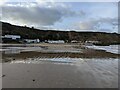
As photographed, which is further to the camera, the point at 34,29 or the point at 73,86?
the point at 34,29

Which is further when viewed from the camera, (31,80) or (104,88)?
(31,80)

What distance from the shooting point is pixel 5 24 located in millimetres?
171750

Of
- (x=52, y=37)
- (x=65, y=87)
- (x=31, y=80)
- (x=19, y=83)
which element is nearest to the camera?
(x=65, y=87)

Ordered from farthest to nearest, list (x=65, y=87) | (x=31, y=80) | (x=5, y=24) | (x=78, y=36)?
(x=78, y=36), (x=5, y=24), (x=31, y=80), (x=65, y=87)

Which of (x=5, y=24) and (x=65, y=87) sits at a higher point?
(x=5, y=24)

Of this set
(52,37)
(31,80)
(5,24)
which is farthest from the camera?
(5,24)

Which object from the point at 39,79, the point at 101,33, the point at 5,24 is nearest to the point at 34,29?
the point at 5,24

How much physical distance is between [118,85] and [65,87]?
215 centimetres

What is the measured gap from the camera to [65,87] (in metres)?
8.72

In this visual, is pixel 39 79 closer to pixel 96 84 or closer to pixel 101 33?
pixel 96 84

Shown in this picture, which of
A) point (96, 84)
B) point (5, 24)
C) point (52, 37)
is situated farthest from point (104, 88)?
point (5, 24)

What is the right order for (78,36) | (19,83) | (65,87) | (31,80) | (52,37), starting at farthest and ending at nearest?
1. (78,36)
2. (52,37)
3. (31,80)
4. (19,83)
5. (65,87)

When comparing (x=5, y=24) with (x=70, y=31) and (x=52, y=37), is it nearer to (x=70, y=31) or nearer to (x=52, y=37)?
(x=52, y=37)

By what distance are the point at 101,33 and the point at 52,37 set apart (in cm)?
5328
